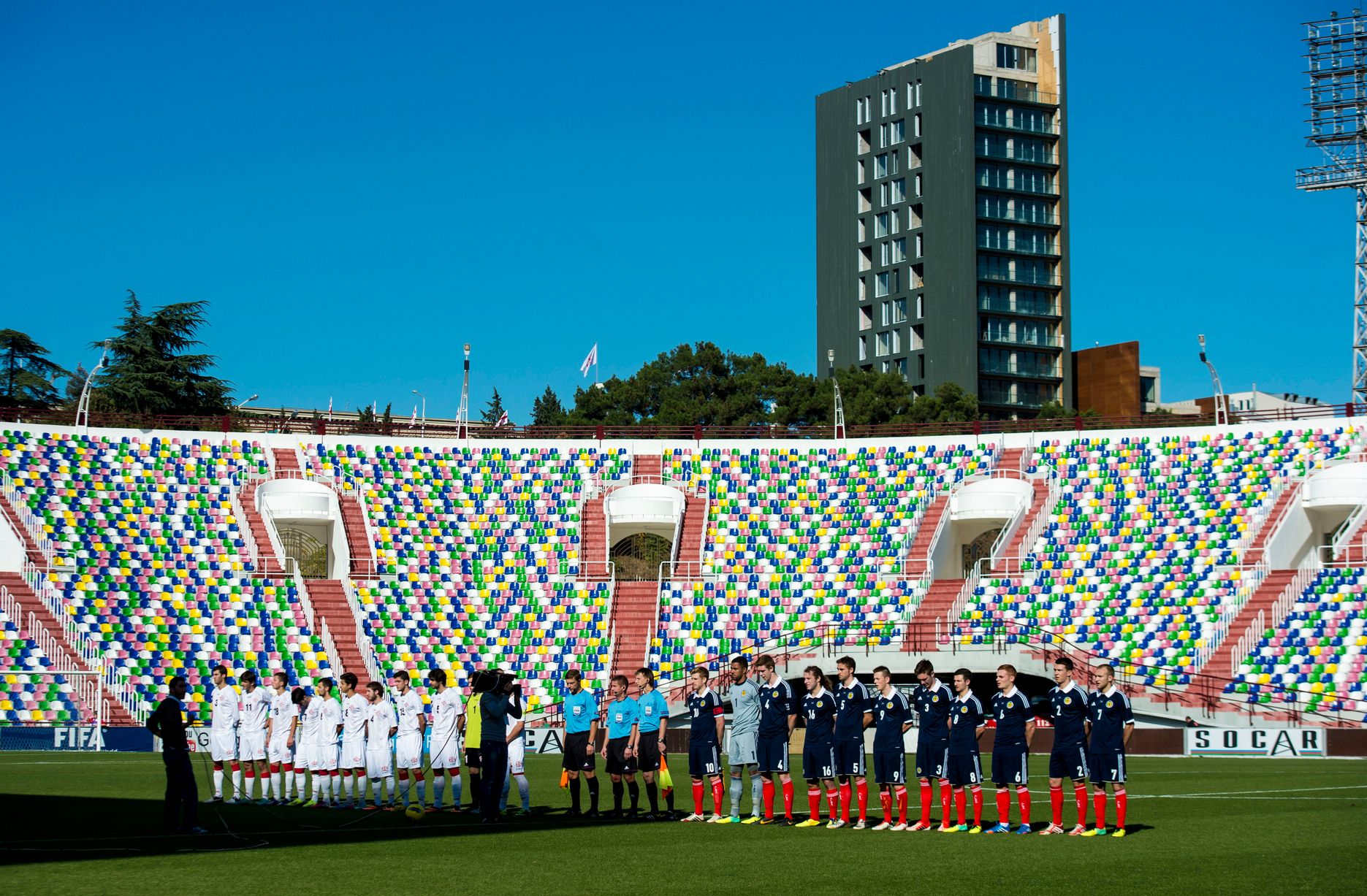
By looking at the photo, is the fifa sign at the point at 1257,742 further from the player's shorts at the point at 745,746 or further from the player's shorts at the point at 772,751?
the player's shorts at the point at 745,746

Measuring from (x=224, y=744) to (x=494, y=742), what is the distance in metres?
4.62

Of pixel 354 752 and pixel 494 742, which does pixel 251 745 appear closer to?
pixel 354 752

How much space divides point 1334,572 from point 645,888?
103 ft

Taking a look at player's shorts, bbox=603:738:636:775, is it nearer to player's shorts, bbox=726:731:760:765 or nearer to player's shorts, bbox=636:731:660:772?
player's shorts, bbox=636:731:660:772

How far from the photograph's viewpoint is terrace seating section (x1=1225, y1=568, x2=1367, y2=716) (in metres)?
36.4

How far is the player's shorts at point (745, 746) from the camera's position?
19375mm

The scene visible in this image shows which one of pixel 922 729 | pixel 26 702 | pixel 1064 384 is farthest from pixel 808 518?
pixel 1064 384

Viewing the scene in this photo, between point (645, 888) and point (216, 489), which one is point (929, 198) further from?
point (645, 888)

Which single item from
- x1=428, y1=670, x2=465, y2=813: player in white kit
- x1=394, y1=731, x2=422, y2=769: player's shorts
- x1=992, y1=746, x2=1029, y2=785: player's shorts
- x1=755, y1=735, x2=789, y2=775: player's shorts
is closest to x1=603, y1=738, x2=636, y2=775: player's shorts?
Answer: x1=755, y1=735, x2=789, y2=775: player's shorts

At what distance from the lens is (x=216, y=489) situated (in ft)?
150

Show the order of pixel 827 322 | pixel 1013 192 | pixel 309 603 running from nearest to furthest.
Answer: pixel 309 603, pixel 1013 192, pixel 827 322

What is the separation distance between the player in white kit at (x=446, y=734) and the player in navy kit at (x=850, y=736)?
17.3ft

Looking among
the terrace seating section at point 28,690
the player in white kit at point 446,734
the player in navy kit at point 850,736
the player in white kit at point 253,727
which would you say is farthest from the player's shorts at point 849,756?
the terrace seating section at point 28,690

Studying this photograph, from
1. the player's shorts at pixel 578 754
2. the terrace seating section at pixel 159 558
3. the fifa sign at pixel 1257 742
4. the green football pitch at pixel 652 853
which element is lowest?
the fifa sign at pixel 1257 742
